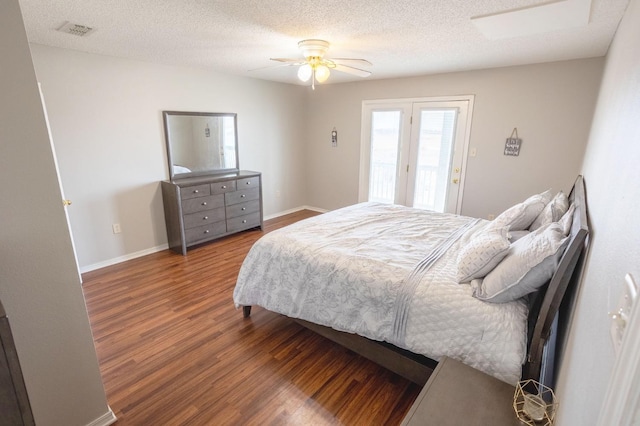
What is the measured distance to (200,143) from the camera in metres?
4.27

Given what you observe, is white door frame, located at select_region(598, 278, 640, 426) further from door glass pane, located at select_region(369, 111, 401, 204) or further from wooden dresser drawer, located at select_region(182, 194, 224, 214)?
door glass pane, located at select_region(369, 111, 401, 204)

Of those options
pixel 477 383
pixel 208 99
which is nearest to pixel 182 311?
pixel 477 383

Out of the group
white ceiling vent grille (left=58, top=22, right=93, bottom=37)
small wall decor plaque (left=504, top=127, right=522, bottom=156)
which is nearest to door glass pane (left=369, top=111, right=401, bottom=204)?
small wall decor plaque (left=504, top=127, right=522, bottom=156)

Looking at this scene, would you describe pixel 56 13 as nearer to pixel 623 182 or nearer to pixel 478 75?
pixel 623 182

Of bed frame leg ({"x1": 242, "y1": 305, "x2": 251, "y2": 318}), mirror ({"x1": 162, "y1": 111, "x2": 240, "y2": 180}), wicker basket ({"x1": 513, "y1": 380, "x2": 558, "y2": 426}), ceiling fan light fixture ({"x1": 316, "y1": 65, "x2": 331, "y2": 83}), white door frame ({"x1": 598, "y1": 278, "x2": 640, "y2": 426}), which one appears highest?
ceiling fan light fixture ({"x1": 316, "y1": 65, "x2": 331, "y2": 83})

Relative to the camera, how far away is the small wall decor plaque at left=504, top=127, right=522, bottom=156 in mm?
3789

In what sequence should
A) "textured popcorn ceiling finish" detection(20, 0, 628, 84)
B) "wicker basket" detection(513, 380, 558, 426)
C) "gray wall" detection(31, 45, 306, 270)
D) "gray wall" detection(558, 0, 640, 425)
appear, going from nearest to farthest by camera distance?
"gray wall" detection(558, 0, 640, 425)
"wicker basket" detection(513, 380, 558, 426)
"textured popcorn ceiling finish" detection(20, 0, 628, 84)
"gray wall" detection(31, 45, 306, 270)

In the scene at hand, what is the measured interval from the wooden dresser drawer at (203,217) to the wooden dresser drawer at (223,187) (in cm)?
25

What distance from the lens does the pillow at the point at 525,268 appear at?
56.6 inches

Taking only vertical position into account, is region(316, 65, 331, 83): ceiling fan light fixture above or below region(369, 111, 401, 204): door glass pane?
above

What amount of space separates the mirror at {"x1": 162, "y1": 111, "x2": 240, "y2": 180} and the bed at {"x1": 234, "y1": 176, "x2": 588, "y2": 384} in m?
2.30

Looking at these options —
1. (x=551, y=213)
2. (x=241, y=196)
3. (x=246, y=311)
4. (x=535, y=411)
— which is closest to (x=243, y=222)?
(x=241, y=196)

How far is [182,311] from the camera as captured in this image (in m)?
2.71

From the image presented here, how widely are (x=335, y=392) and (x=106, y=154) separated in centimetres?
344
